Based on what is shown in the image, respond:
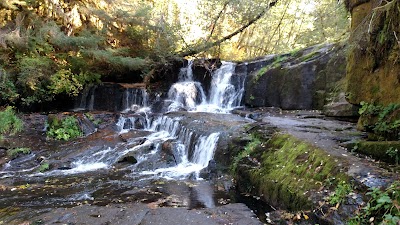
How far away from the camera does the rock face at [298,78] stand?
12155 millimetres

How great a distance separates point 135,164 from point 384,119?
6629mm

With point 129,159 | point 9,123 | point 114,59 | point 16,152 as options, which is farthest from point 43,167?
point 114,59

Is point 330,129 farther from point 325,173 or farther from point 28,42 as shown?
point 28,42

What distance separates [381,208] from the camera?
337cm

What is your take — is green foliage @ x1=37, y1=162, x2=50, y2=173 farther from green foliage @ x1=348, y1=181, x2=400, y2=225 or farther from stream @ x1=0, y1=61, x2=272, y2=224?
green foliage @ x1=348, y1=181, x2=400, y2=225

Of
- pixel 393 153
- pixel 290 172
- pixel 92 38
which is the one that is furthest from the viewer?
pixel 92 38

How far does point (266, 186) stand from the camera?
18.7 feet

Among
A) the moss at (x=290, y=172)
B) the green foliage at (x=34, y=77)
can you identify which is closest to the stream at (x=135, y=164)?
the moss at (x=290, y=172)

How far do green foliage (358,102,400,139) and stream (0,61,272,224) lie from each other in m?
2.89

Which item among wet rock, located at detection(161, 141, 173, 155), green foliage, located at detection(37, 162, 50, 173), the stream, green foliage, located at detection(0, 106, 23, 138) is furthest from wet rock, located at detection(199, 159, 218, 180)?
green foliage, located at detection(0, 106, 23, 138)

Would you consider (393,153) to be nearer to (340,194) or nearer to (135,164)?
(340,194)

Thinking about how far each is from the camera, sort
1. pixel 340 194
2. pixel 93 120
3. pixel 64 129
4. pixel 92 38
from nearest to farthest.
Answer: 1. pixel 340 194
2. pixel 64 129
3. pixel 93 120
4. pixel 92 38

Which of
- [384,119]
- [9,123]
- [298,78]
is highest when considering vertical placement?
[298,78]

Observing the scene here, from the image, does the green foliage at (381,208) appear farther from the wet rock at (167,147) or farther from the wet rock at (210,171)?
the wet rock at (167,147)
